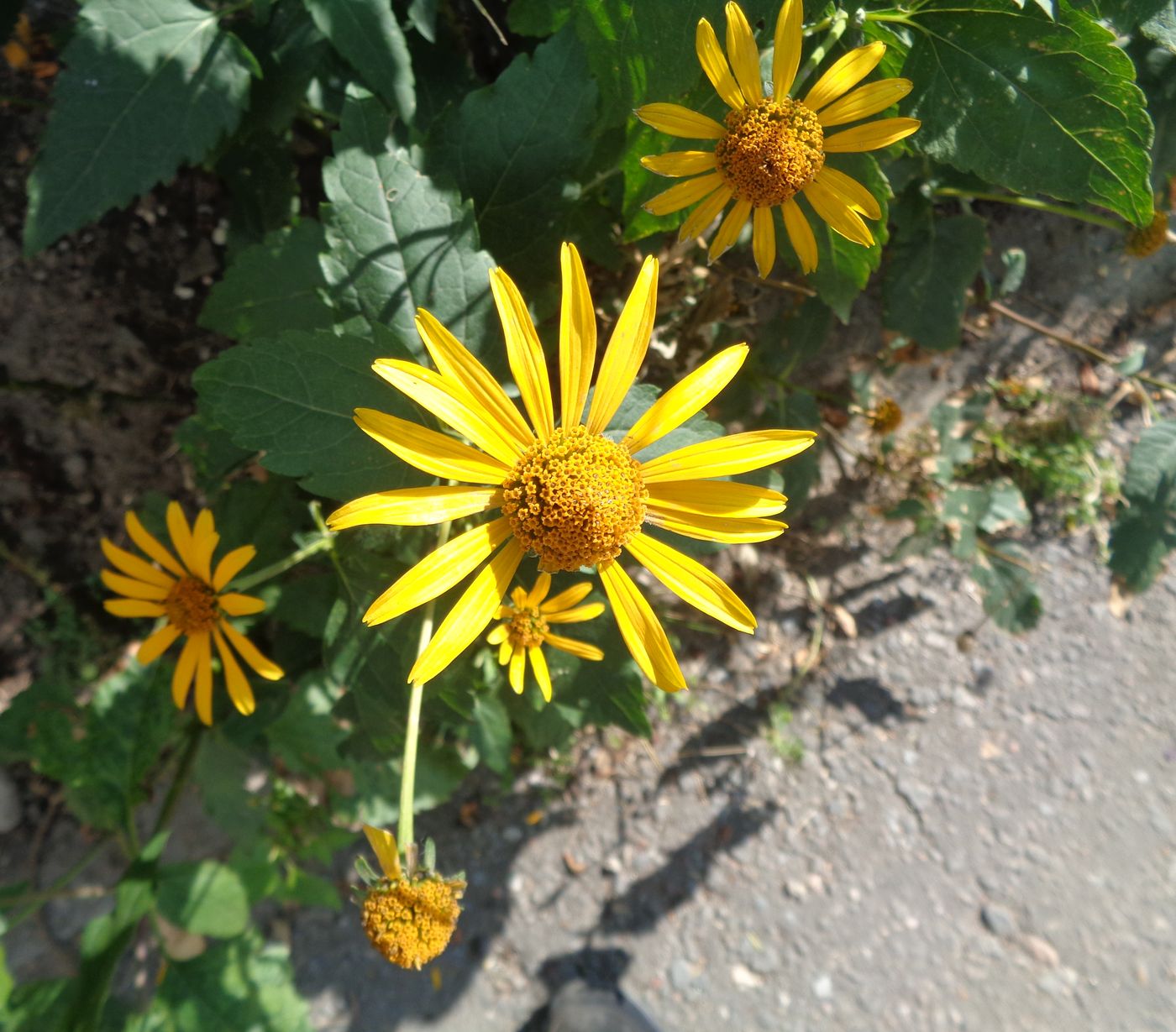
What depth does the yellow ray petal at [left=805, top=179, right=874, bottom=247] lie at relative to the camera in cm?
123

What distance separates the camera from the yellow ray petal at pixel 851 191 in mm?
1250

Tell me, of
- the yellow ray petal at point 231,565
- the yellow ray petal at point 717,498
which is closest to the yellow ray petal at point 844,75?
the yellow ray petal at point 717,498

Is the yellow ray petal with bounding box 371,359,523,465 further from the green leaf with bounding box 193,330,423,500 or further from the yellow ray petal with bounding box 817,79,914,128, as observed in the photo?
the yellow ray petal with bounding box 817,79,914,128

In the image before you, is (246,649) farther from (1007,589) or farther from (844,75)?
(1007,589)

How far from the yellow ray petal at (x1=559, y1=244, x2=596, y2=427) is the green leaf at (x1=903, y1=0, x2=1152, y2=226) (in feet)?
2.08

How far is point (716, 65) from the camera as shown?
44.6 inches

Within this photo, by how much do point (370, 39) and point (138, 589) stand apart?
1.20 m

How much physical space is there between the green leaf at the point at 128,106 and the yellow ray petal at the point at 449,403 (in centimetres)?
70

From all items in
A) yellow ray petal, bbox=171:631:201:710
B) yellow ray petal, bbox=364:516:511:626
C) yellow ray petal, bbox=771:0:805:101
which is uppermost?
yellow ray petal, bbox=771:0:805:101

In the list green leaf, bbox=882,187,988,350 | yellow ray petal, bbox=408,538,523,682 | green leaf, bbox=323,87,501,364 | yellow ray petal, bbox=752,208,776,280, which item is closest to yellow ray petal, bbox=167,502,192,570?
green leaf, bbox=323,87,501,364

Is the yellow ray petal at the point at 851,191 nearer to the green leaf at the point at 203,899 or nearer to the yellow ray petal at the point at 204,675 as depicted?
the yellow ray petal at the point at 204,675

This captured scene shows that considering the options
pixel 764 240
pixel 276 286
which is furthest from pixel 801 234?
pixel 276 286

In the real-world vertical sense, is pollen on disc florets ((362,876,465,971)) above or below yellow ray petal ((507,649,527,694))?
below

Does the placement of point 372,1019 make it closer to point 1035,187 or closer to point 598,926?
point 598,926
